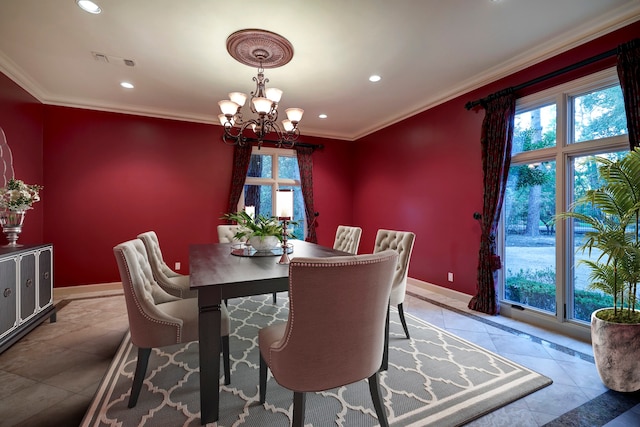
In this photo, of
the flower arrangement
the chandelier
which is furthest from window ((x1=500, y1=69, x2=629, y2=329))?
the flower arrangement

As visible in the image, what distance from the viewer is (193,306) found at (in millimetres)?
1928

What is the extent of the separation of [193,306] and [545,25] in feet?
11.8

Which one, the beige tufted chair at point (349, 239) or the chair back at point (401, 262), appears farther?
the beige tufted chair at point (349, 239)

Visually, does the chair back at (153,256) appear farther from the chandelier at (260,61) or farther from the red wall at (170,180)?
the red wall at (170,180)

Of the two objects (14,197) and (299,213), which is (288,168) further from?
(14,197)

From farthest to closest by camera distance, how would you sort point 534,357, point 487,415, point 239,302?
point 239,302
point 534,357
point 487,415

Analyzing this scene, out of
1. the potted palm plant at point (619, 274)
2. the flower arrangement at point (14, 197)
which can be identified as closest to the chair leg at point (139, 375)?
the flower arrangement at point (14, 197)

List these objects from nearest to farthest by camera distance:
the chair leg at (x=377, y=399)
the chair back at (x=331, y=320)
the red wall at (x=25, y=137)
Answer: the chair back at (x=331, y=320) < the chair leg at (x=377, y=399) < the red wall at (x=25, y=137)

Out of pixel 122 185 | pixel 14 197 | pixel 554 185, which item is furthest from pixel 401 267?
pixel 122 185

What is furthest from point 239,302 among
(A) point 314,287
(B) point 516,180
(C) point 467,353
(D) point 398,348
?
(B) point 516,180

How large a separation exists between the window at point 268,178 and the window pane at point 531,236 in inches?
123

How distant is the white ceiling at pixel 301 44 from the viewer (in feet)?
7.12

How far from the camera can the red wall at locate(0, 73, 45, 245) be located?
10.0ft

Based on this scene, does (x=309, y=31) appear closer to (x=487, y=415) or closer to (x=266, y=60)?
(x=266, y=60)
